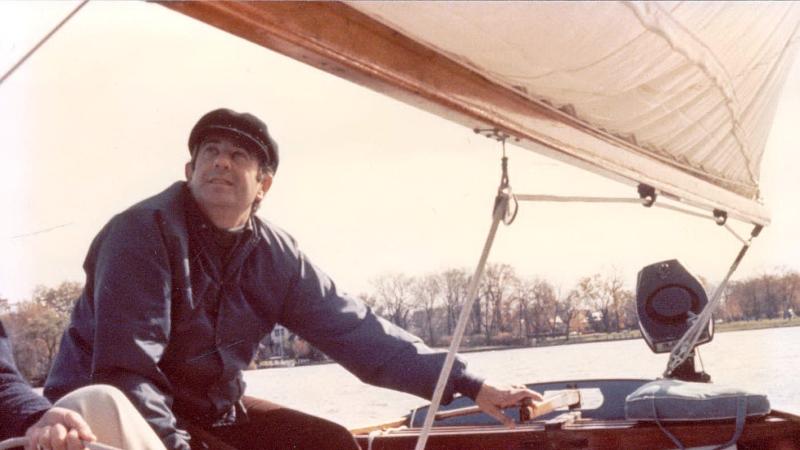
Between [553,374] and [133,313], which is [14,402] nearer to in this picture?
[133,313]

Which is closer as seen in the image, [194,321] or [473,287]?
[473,287]

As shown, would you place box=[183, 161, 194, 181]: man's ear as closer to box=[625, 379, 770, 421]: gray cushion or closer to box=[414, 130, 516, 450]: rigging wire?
box=[414, 130, 516, 450]: rigging wire

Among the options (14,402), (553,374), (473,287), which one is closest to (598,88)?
(473,287)

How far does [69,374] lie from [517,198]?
1101 millimetres

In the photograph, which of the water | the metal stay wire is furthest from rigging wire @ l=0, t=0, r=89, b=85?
the water

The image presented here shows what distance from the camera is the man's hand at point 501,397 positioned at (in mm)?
2291

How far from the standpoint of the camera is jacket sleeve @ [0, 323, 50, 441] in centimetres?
159

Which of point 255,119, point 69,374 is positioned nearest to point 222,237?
point 255,119

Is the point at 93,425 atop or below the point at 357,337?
below

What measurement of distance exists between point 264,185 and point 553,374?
20.2 meters

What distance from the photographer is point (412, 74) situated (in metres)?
1.45

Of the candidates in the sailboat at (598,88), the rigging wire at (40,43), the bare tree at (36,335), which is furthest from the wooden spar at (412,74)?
the bare tree at (36,335)

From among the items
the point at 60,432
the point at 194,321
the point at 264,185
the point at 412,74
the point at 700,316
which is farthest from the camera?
the point at 700,316

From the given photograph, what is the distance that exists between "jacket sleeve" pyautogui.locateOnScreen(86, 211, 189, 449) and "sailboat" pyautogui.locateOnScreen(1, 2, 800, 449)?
60 centimetres
